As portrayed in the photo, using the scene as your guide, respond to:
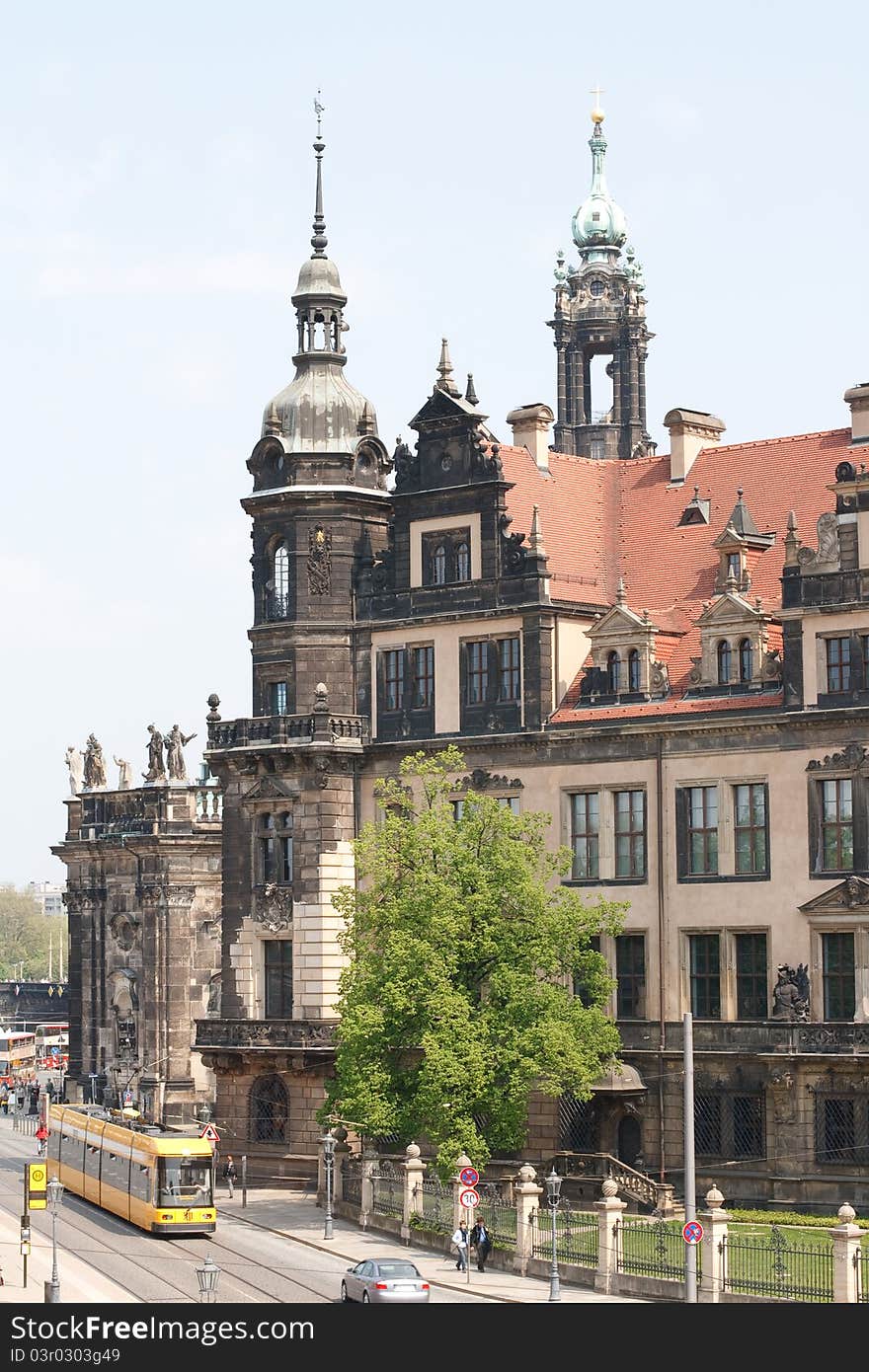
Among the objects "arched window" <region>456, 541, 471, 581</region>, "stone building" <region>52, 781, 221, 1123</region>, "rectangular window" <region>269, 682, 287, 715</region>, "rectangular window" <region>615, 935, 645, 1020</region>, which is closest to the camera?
"rectangular window" <region>615, 935, 645, 1020</region>

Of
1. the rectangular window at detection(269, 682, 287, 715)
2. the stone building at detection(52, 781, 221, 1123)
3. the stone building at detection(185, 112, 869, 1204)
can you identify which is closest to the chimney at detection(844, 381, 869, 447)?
the stone building at detection(185, 112, 869, 1204)

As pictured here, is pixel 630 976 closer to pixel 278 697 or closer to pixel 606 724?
pixel 606 724

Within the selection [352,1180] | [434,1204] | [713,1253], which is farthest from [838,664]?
[713,1253]

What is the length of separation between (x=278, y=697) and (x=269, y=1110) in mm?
12979

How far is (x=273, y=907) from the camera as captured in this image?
84938 millimetres

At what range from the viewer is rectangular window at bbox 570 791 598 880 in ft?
260

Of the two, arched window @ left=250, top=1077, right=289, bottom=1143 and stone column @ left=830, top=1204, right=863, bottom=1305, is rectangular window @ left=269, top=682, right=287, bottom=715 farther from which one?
stone column @ left=830, top=1204, right=863, bottom=1305

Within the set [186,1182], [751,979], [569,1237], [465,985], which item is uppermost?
[751,979]

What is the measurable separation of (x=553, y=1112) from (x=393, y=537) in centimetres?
1840

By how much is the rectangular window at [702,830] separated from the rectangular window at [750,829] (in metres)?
0.74

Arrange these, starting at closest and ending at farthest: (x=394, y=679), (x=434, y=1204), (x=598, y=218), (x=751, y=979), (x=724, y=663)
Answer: (x=434, y=1204)
(x=751, y=979)
(x=724, y=663)
(x=394, y=679)
(x=598, y=218)

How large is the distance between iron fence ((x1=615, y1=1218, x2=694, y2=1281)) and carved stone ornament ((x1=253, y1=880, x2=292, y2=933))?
2504 centimetres

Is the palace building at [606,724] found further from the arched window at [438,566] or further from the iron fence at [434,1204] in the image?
the iron fence at [434,1204]
